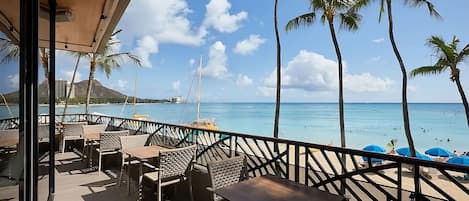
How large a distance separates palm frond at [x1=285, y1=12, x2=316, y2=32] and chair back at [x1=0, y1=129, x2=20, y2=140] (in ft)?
34.4

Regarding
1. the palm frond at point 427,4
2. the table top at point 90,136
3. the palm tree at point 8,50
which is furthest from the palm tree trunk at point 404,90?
the palm tree at point 8,50

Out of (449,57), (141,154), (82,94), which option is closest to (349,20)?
(449,57)

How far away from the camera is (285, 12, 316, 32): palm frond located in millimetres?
10688

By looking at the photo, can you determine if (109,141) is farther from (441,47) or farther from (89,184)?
(441,47)

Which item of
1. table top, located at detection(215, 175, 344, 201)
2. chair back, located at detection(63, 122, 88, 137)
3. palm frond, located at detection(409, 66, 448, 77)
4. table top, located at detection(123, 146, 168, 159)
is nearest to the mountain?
table top, located at detection(123, 146, 168, 159)

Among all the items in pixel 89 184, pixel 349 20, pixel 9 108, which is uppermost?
pixel 349 20

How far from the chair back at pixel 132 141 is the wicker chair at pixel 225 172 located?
2065mm

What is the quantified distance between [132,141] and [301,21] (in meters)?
9.00

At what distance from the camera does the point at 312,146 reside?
8.34 ft

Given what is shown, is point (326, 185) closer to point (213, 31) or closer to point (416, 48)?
point (416, 48)

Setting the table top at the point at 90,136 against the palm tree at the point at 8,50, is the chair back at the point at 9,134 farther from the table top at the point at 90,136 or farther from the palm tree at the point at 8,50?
the table top at the point at 90,136

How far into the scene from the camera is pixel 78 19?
10.2 feet

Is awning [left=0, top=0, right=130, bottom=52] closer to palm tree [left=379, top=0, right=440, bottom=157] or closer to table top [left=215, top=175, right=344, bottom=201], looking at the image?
table top [left=215, top=175, right=344, bottom=201]

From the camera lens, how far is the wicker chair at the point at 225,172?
7.43 feet
